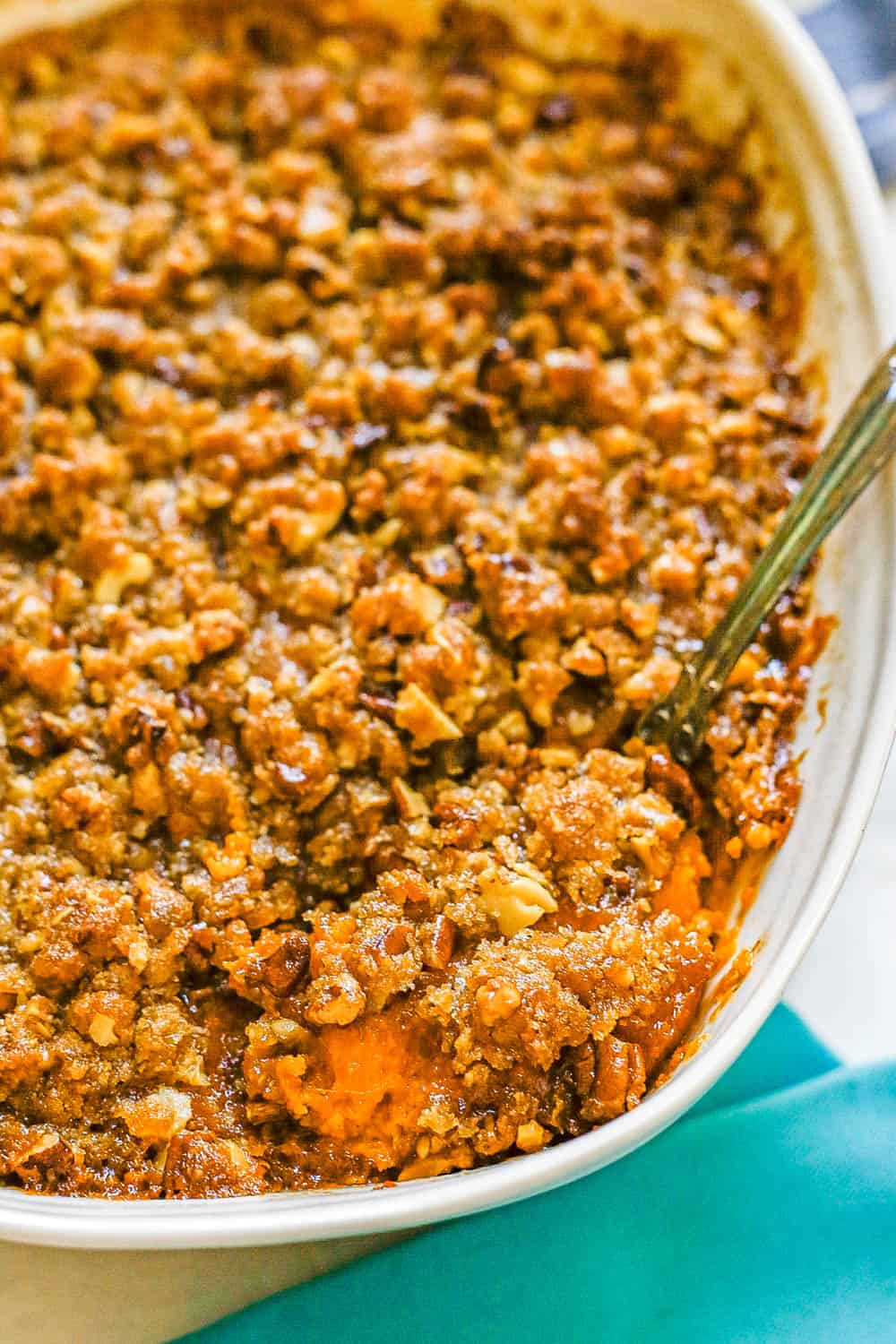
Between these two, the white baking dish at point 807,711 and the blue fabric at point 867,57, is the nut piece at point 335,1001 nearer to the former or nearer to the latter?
the white baking dish at point 807,711

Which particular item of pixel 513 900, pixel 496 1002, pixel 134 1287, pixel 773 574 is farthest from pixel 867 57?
pixel 134 1287

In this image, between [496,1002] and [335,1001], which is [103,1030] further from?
[496,1002]

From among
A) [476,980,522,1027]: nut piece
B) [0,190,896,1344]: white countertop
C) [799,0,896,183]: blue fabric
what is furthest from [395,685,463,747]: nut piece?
[799,0,896,183]: blue fabric

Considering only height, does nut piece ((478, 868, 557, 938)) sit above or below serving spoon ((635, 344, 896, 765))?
below

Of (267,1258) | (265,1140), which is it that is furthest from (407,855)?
(267,1258)

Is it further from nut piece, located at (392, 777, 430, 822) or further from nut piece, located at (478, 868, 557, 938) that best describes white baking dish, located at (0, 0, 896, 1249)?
nut piece, located at (392, 777, 430, 822)

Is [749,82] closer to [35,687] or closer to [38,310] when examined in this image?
[38,310]
